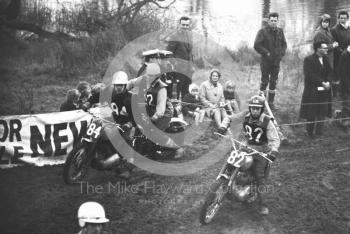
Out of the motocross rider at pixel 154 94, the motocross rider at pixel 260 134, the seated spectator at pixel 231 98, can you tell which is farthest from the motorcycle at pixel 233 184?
the seated spectator at pixel 231 98

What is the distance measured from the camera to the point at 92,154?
816cm

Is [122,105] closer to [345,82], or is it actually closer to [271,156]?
[271,156]

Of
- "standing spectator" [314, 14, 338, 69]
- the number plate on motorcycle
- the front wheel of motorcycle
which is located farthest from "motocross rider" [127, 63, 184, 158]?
"standing spectator" [314, 14, 338, 69]

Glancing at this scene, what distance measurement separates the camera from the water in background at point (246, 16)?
17953 mm

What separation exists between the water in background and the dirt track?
29.9 ft

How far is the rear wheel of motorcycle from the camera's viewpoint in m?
7.93

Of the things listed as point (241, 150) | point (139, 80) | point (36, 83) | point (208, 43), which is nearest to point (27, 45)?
point (36, 83)

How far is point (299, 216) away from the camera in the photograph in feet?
25.2

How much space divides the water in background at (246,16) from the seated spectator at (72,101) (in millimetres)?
7827

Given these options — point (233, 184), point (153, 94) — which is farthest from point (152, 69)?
point (233, 184)

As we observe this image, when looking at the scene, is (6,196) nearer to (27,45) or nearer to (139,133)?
(139,133)

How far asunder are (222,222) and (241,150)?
1.13m

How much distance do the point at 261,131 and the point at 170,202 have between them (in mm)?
1860

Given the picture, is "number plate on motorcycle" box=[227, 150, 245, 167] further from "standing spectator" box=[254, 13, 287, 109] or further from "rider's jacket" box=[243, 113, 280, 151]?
"standing spectator" box=[254, 13, 287, 109]
